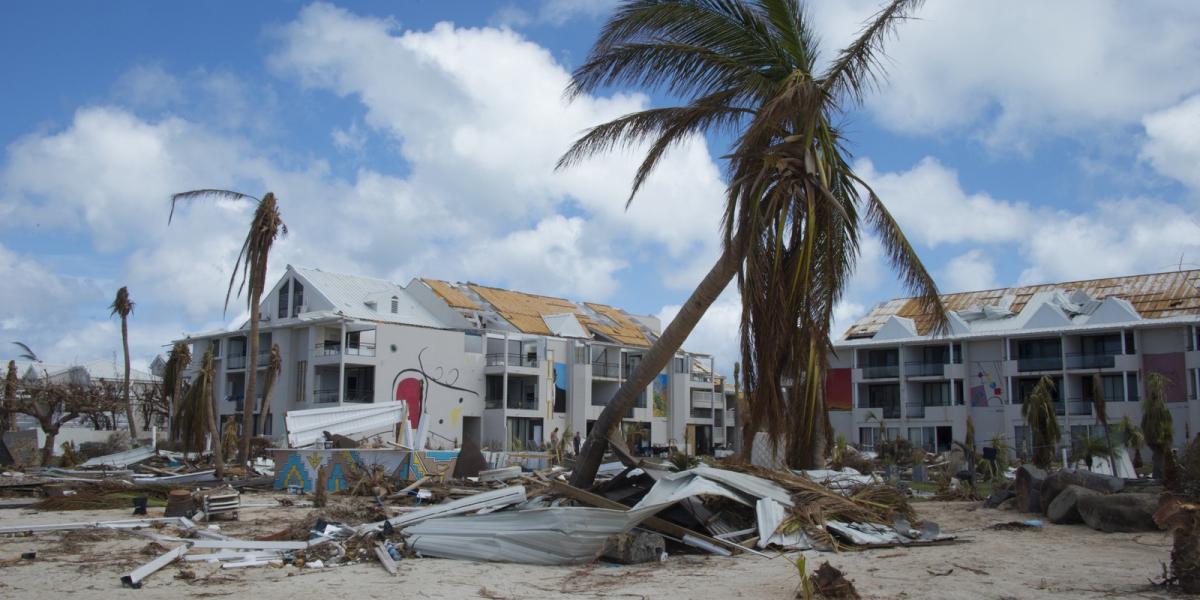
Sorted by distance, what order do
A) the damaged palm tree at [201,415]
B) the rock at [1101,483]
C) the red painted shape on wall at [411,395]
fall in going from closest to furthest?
the rock at [1101,483], the damaged palm tree at [201,415], the red painted shape on wall at [411,395]

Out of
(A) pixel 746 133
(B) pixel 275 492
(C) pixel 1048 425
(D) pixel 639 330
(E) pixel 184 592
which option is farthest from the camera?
(D) pixel 639 330

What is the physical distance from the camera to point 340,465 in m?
22.8

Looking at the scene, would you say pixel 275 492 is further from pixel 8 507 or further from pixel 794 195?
pixel 794 195

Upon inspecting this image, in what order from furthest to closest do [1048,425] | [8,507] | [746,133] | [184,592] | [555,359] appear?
1. [555,359]
2. [1048,425]
3. [8,507]
4. [746,133]
5. [184,592]

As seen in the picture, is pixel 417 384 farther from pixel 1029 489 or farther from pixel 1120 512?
pixel 1120 512

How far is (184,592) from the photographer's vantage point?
935 centimetres

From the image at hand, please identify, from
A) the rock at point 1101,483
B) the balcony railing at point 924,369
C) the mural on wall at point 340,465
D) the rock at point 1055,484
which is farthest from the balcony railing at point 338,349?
the rock at point 1101,483

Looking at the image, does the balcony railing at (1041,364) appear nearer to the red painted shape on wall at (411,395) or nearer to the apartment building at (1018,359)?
→ the apartment building at (1018,359)

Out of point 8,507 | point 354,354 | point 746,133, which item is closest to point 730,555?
point 746,133

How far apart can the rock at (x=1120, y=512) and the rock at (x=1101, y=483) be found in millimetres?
1875

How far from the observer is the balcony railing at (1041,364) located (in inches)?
1907

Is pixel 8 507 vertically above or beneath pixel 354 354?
beneath

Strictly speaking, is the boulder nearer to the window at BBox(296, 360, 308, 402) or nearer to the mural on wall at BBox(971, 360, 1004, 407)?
the mural on wall at BBox(971, 360, 1004, 407)

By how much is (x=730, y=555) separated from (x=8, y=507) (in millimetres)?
14499
